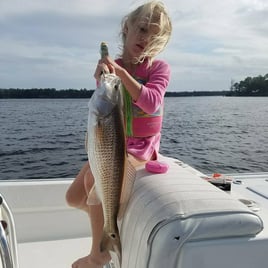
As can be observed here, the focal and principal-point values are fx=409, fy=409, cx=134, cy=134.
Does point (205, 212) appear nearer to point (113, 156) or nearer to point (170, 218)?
point (170, 218)

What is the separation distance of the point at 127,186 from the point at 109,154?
222 mm

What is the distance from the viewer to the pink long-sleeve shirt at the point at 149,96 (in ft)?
7.97

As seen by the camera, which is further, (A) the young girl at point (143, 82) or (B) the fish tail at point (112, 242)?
(A) the young girl at point (143, 82)

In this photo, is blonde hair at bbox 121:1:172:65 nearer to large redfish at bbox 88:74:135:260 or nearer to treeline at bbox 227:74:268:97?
large redfish at bbox 88:74:135:260

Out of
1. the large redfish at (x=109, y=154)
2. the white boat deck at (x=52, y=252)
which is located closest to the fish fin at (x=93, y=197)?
the large redfish at (x=109, y=154)

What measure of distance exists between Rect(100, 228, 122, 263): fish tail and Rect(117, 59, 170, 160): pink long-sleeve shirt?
2.10 ft

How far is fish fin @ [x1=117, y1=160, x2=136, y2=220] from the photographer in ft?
6.67

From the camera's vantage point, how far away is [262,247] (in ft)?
6.00

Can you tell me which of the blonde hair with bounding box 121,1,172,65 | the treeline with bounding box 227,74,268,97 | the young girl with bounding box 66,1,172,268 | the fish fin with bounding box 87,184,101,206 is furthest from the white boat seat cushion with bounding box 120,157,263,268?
the treeline with bounding box 227,74,268,97

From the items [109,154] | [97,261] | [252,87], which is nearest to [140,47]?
[109,154]

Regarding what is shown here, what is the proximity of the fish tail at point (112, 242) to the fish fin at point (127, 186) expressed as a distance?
0.11 metres

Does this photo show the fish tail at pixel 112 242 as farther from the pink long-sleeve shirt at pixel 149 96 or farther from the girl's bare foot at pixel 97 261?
the pink long-sleeve shirt at pixel 149 96

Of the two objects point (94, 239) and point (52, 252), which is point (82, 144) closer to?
point (52, 252)

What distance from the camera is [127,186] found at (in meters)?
2.06
